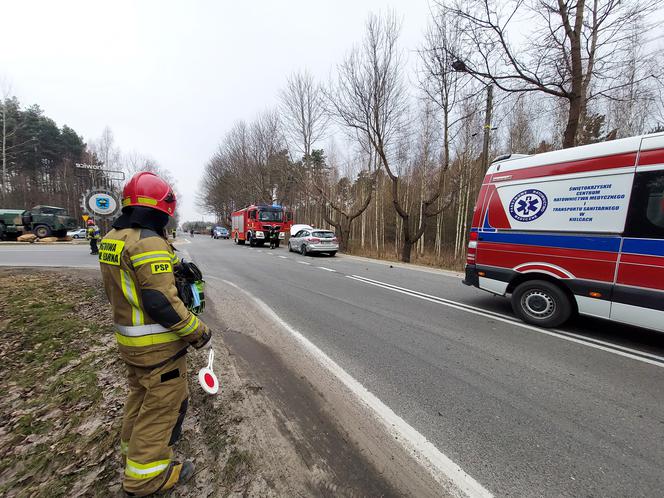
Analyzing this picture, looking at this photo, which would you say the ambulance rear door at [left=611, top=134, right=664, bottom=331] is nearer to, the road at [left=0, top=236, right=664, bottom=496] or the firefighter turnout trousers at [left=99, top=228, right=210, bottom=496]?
the road at [left=0, top=236, right=664, bottom=496]

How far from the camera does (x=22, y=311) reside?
181 inches

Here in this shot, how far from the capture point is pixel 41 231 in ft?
71.4

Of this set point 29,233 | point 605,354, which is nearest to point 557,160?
point 605,354

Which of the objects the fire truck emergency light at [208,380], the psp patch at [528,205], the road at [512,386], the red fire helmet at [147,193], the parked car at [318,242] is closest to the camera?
the red fire helmet at [147,193]

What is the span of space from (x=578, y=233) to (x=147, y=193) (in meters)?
5.49

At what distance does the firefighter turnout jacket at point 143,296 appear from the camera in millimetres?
1696

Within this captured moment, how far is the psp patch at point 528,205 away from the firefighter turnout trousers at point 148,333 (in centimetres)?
529

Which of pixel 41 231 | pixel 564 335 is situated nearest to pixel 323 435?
pixel 564 335

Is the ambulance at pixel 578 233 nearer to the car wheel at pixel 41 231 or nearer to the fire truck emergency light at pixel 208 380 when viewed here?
the fire truck emergency light at pixel 208 380

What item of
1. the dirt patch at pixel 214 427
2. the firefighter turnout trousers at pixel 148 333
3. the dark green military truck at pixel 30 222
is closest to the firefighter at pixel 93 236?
the dark green military truck at pixel 30 222

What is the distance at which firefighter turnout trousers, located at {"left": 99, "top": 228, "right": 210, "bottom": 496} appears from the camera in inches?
67.2

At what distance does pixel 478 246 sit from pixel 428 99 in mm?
11776

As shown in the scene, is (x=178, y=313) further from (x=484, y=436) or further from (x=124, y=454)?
(x=484, y=436)

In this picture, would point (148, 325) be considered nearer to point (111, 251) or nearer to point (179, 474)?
point (111, 251)
